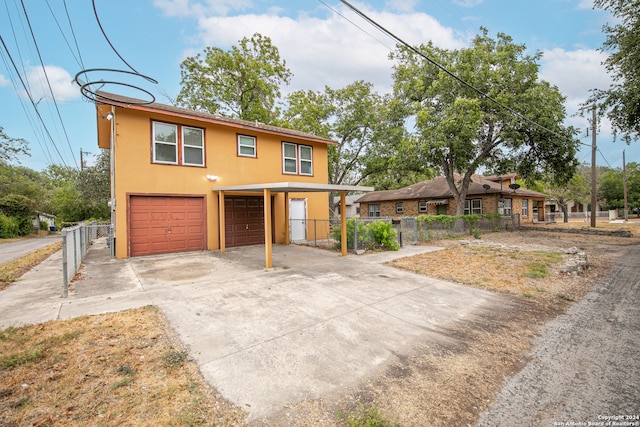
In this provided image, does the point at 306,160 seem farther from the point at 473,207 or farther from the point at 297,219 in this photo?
the point at 473,207

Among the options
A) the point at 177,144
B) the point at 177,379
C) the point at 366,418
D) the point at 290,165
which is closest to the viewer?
the point at 366,418

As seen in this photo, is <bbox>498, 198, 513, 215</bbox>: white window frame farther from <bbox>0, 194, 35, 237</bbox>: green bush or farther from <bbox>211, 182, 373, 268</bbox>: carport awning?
<bbox>0, 194, 35, 237</bbox>: green bush

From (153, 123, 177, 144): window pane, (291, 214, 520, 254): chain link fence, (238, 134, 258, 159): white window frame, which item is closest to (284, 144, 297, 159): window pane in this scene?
(238, 134, 258, 159): white window frame

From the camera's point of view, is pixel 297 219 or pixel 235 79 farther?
pixel 235 79

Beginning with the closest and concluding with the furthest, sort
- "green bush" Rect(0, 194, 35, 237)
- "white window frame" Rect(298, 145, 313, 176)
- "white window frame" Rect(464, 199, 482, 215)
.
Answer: "white window frame" Rect(298, 145, 313, 176)
"green bush" Rect(0, 194, 35, 237)
"white window frame" Rect(464, 199, 482, 215)

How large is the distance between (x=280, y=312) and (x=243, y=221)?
28.5 ft

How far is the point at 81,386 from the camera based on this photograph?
2686 mm

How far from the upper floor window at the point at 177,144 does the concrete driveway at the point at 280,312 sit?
4.32 metres

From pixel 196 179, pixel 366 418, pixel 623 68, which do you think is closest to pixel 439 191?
pixel 623 68

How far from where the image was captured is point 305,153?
14.8 metres

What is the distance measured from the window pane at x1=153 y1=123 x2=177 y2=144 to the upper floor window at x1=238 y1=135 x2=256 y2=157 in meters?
2.65

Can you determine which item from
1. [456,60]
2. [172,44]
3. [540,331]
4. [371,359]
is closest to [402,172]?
[456,60]

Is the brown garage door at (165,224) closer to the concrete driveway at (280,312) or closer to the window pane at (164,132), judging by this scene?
the concrete driveway at (280,312)

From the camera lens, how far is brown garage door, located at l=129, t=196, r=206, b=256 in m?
9.96
